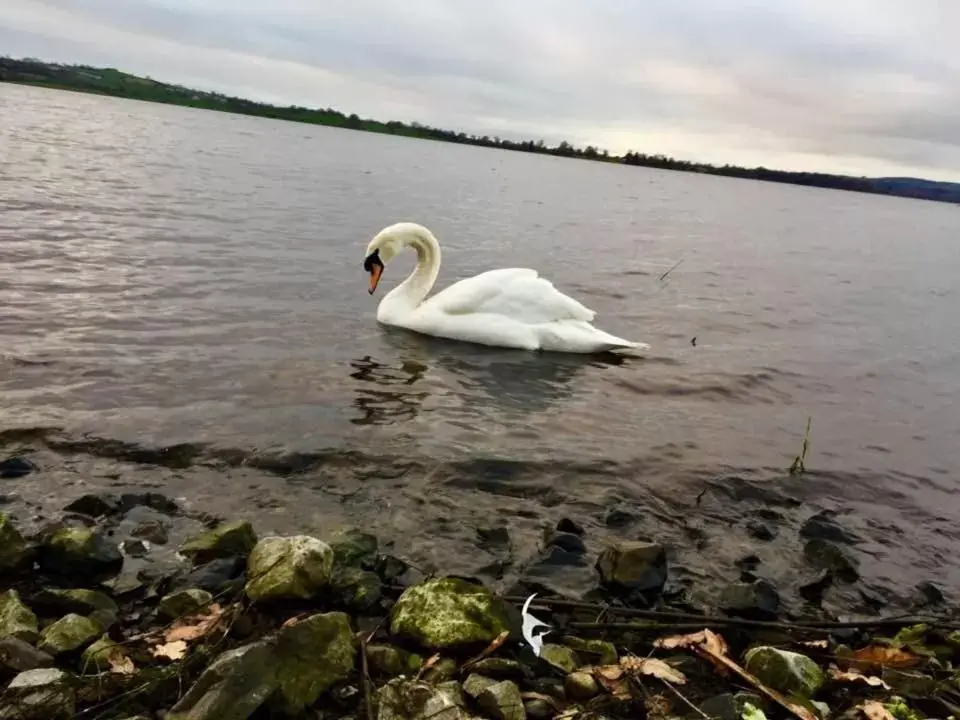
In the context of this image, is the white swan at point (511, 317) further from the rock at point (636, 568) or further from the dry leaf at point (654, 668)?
the dry leaf at point (654, 668)

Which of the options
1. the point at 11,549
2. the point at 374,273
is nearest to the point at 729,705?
the point at 11,549

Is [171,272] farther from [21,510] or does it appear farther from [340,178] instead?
[340,178]

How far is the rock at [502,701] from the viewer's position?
3.71 metres

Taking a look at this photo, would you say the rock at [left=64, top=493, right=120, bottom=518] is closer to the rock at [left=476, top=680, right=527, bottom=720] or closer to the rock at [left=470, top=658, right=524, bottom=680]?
the rock at [left=470, top=658, right=524, bottom=680]

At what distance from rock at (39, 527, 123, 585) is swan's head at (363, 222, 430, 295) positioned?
7528 mm

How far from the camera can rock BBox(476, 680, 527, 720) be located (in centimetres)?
371

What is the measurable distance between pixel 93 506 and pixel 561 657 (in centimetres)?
336

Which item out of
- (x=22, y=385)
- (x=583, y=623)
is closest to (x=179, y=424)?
(x=22, y=385)

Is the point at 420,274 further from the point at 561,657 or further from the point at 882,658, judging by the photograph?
the point at 882,658

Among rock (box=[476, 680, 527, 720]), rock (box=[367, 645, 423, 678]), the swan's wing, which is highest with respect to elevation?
the swan's wing

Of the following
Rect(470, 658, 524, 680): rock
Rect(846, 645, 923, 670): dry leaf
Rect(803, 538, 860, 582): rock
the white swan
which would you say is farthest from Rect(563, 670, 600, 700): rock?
the white swan

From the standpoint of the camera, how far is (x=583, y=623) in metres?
4.59

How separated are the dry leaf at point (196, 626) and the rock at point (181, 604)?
0.16 ft

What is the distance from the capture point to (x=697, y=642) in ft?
14.7
